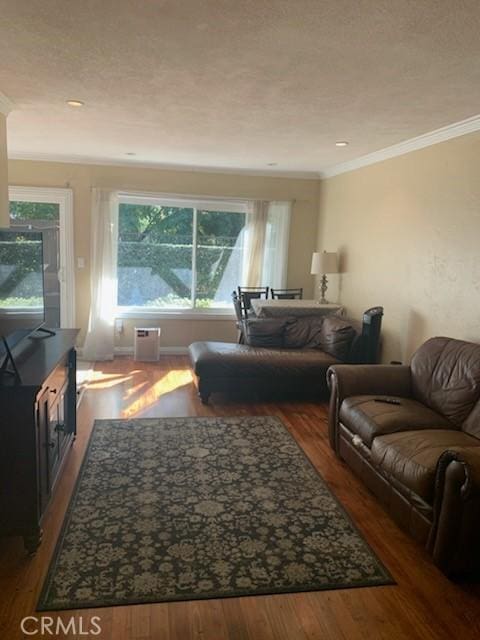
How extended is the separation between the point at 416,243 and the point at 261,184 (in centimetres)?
283

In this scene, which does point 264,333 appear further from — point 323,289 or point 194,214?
point 194,214

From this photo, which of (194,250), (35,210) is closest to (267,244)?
(194,250)

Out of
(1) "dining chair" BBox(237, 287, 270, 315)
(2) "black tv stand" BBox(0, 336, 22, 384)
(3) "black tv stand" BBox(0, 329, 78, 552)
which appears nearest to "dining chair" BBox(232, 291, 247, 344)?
(1) "dining chair" BBox(237, 287, 270, 315)

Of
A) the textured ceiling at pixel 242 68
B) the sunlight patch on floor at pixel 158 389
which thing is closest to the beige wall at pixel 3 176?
the textured ceiling at pixel 242 68

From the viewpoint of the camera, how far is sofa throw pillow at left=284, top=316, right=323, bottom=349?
518 centimetres

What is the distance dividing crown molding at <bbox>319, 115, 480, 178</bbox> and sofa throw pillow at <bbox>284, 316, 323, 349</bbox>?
184 centimetres

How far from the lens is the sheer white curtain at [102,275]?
594 centimetres

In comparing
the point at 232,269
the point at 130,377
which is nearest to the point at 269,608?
the point at 130,377

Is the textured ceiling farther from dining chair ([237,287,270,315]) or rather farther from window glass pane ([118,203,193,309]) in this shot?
dining chair ([237,287,270,315])

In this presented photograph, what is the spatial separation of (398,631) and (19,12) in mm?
3079

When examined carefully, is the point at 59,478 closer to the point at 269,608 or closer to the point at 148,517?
the point at 148,517

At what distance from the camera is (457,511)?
2.12 m

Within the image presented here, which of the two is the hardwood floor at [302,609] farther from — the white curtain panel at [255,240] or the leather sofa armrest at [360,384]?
the white curtain panel at [255,240]

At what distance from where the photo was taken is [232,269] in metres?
6.60
